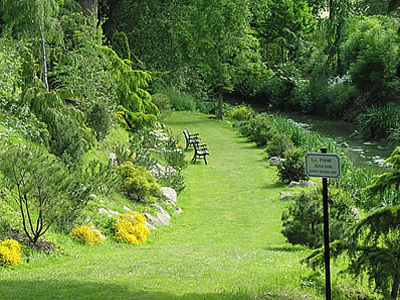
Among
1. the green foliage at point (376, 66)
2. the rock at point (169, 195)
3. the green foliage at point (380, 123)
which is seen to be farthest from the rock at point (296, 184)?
the green foliage at point (376, 66)

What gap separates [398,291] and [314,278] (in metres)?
1.00

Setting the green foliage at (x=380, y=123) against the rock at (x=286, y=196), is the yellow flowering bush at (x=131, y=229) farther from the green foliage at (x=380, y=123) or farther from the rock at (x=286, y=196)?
the green foliage at (x=380, y=123)

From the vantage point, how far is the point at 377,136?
27562mm

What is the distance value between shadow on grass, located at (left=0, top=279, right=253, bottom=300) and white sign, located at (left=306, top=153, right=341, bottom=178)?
5.72ft

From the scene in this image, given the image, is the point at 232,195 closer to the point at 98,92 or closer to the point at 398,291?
the point at 98,92

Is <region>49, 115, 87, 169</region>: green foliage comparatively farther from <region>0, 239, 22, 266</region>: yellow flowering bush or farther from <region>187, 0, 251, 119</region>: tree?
<region>187, 0, 251, 119</region>: tree

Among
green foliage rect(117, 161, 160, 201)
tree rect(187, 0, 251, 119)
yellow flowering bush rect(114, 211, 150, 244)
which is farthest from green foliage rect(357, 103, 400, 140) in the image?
yellow flowering bush rect(114, 211, 150, 244)

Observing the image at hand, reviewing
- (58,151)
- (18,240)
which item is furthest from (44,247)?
(58,151)

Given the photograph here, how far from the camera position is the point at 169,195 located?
587 inches

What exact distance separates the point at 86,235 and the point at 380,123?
19.8m

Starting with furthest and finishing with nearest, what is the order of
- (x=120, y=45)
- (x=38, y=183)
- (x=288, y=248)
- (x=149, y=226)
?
(x=120, y=45)
(x=149, y=226)
(x=288, y=248)
(x=38, y=183)

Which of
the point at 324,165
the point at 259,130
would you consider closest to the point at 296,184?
the point at 259,130

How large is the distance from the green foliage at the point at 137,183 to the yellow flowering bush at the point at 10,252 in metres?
4.98

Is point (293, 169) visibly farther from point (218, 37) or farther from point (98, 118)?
point (218, 37)
